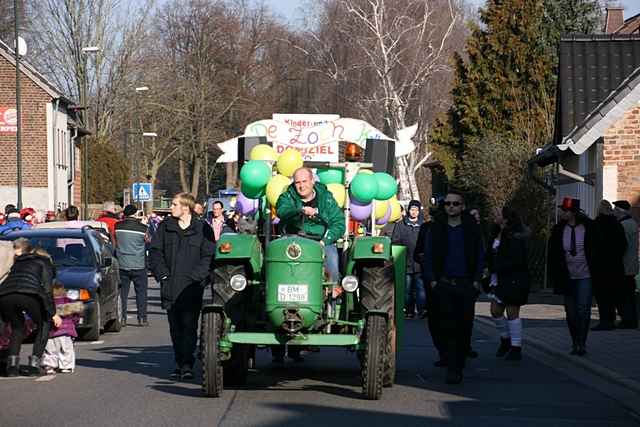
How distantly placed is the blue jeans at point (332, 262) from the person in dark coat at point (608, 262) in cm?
783

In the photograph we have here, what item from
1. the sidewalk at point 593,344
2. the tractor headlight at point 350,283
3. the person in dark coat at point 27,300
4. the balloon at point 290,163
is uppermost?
the balloon at point 290,163

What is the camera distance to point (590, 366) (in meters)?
14.8

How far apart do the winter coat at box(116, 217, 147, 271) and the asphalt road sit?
5197 millimetres

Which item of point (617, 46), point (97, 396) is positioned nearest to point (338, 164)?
point (97, 396)

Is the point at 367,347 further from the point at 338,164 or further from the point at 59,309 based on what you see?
the point at 59,309

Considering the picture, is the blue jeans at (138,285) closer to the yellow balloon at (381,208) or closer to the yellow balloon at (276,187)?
the yellow balloon at (381,208)

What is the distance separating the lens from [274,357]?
15.1 m

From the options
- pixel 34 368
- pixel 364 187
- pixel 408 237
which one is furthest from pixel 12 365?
pixel 408 237

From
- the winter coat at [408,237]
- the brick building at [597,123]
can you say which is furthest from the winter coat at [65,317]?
the brick building at [597,123]

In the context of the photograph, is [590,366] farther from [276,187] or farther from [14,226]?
[14,226]

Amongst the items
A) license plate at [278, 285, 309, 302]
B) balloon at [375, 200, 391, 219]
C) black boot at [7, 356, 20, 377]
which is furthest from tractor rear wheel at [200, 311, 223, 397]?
balloon at [375, 200, 391, 219]

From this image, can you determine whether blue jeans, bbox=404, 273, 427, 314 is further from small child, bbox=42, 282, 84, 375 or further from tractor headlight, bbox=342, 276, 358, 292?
tractor headlight, bbox=342, 276, 358, 292

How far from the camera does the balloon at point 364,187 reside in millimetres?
13242

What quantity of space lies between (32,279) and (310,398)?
11.1 ft
